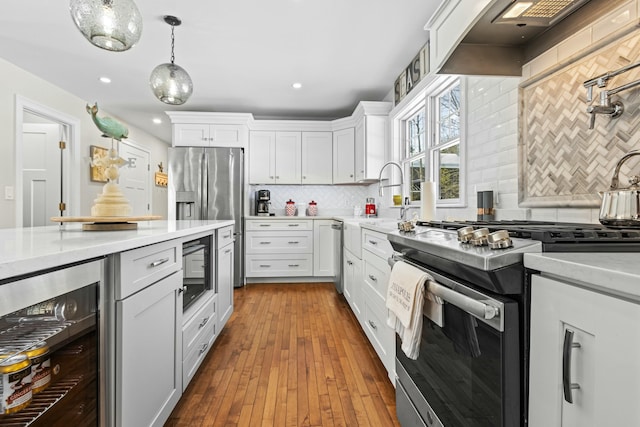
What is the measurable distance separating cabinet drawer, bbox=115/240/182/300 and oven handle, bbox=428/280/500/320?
0.99 meters

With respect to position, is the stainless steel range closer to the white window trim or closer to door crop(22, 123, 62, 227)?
the white window trim

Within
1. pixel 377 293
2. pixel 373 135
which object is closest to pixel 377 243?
pixel 377 293

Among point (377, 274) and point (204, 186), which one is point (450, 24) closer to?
point (377, 274)

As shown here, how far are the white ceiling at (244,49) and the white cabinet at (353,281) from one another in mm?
1968

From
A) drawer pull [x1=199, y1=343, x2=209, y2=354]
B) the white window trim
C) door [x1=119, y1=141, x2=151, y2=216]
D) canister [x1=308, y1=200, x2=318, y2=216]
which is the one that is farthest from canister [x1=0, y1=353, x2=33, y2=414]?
door [x1=119, y1=141, x2=151, y2=216]

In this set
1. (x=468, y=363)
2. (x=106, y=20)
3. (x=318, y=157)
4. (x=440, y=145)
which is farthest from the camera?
(x=318, y=157)

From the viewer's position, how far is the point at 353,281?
9.63ft

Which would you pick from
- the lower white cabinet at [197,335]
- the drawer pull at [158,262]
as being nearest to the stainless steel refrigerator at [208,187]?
the lower white cabinet at [197,335]

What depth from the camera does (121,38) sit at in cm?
166

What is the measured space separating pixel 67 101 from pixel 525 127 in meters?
5.29

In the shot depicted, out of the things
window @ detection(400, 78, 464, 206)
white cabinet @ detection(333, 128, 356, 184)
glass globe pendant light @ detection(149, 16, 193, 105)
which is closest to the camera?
glass globe pendant light @ detection(149, 16, 193, 105)

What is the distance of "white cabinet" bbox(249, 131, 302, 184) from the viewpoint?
479 centimetres

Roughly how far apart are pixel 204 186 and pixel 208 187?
54mm

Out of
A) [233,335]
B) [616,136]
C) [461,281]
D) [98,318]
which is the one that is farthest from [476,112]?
[233,335]
